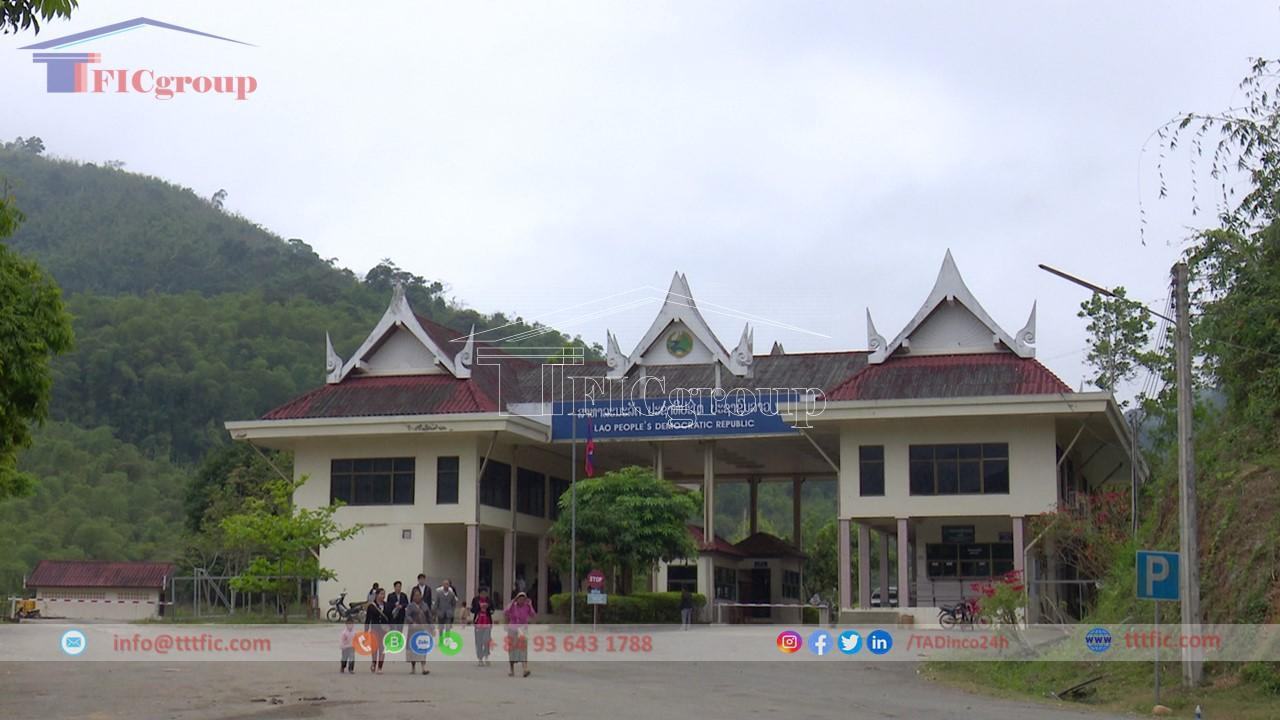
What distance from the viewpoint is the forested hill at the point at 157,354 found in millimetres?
68938

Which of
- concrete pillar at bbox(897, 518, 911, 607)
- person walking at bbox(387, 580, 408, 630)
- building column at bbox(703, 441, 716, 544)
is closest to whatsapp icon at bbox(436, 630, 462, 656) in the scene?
person walking at bbox(387, 580, 408, 630)

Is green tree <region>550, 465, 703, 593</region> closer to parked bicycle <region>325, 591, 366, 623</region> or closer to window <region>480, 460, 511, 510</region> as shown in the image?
window <region>480, 460, 511, 510</region>

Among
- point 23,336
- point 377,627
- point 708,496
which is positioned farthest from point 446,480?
point 23,336

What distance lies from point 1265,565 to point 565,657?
12.3 meters

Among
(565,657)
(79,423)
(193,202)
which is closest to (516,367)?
(565,657)

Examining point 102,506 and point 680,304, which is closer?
point 680,304

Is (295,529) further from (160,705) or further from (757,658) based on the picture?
(160,705)

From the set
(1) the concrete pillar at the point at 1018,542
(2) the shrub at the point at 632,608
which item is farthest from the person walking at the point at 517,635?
(1) the concrete pillar at the point at 1018,542

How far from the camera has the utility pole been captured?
1977 cm

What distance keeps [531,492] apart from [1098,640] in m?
25.9

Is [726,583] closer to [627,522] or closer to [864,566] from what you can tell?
[864,566]

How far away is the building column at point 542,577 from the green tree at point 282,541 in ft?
29.6

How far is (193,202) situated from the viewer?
137 meters

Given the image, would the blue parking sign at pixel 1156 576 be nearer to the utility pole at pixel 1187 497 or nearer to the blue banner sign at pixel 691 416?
the utility pole at pixel 1187 497
